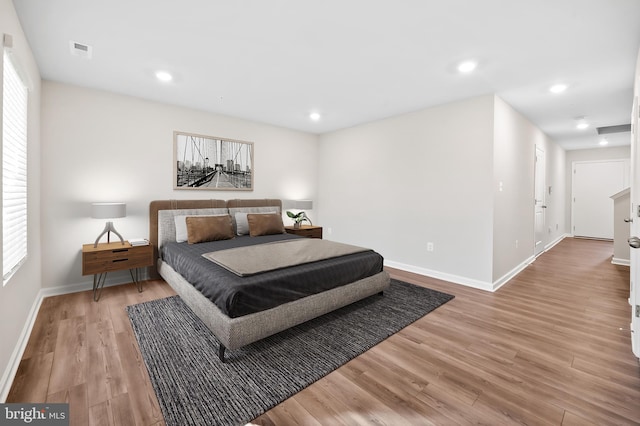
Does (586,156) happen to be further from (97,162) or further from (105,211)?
(97,162)

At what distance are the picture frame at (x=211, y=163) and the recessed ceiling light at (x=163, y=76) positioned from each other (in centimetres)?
105

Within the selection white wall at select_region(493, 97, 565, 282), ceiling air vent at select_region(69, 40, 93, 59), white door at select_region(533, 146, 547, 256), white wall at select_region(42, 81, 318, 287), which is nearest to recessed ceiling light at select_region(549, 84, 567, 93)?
white wall at select_region(493, 97, 565, 282)

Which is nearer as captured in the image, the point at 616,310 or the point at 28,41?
the point at 28,41

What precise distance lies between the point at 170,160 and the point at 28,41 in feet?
5.97

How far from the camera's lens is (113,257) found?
3.23 metres

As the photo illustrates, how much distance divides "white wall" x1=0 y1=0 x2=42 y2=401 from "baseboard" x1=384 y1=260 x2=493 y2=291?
13.9ft

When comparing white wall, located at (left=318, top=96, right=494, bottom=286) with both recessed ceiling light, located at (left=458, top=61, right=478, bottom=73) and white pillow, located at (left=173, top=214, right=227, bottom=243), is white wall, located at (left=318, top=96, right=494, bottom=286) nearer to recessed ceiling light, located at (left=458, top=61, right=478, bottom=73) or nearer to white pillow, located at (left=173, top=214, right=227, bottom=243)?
recessed ceiling light, located at (left=458, top=61, right=478, bottom=73)

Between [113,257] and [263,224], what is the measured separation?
187 centimetres

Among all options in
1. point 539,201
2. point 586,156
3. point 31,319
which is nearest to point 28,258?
point 31,319

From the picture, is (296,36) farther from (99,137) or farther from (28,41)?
(99,137)

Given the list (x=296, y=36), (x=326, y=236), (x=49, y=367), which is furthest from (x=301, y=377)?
(x=326, y=236)

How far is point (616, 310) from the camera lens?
295cm

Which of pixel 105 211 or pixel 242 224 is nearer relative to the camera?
pixel 105 211

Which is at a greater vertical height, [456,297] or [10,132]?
[10,132]
